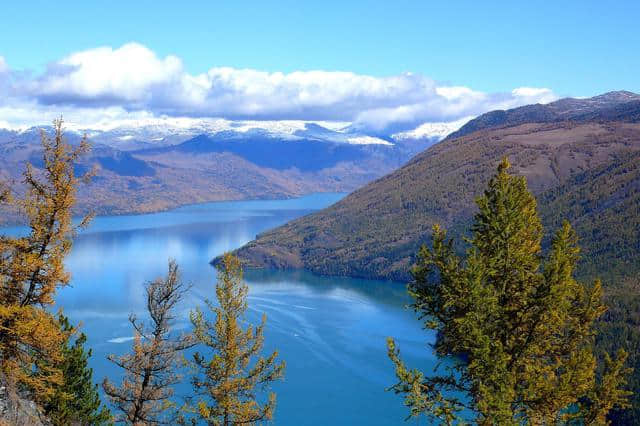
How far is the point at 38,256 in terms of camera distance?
20.5m

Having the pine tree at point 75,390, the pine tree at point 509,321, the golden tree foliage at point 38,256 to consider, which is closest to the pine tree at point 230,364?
the golden tree foliage at point 38,256

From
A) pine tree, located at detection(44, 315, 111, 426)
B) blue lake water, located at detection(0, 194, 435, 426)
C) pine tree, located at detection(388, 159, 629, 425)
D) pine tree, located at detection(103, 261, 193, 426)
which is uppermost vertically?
pine tree, located at detection(388, 159, 629, 425)

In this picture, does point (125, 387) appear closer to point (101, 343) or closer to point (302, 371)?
point (302, 371)

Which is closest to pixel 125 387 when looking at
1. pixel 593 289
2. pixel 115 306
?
pixel 593 289

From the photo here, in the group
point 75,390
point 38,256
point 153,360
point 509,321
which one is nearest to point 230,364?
point 153,360

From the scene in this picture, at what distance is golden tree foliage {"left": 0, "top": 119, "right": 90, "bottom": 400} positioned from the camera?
794 inches

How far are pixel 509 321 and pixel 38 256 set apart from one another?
611 inches

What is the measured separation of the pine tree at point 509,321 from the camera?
15.5 metres

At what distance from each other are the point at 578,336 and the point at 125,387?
1721 cm

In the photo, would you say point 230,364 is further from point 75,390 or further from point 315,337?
point 315,337

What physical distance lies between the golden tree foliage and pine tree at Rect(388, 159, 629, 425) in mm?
11934

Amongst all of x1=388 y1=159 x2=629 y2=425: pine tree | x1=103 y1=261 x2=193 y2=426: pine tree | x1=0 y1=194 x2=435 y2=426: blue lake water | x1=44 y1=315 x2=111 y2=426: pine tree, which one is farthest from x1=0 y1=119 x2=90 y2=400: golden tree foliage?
x1=0 y1=194 x2=435 y2=426: blue lake water

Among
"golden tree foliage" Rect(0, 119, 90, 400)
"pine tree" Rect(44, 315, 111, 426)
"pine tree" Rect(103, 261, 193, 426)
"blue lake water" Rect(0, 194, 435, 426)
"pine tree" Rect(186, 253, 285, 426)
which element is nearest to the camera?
"golden tree foliage" Rect(0, 119, 90, 400)

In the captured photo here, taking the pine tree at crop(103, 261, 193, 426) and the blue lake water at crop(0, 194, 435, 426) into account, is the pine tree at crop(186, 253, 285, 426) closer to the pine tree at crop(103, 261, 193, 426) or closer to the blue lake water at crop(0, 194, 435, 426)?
the pine tree at crop(103, 261, 193, 426)
